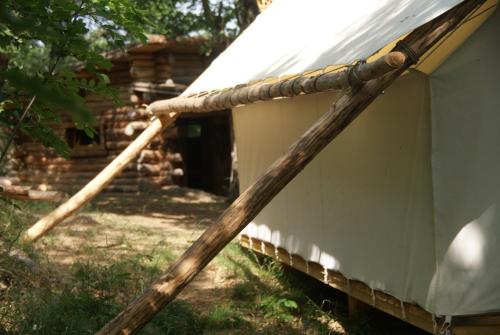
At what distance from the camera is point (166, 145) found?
14680 millimetres

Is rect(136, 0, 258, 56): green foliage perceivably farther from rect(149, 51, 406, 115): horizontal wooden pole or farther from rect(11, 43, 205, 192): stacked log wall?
rect(149, 51, 406, 115): horizontal wooden pole

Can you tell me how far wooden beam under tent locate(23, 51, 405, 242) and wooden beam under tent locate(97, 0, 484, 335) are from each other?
0.11 metres

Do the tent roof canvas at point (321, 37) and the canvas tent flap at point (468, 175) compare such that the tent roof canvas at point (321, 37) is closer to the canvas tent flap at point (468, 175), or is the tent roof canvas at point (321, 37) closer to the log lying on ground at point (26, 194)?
the canvas tent flap at point (468, 175)

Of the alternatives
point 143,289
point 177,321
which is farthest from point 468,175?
point 143,289

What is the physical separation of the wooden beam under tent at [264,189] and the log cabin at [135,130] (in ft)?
32.6

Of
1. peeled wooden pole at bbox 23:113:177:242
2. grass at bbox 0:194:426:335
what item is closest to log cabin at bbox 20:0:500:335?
grass at bbox 0:194:426:335

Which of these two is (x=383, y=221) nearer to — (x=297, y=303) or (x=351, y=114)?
(x=351, y=114)

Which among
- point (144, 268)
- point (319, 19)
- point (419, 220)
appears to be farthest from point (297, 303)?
point (319, 19)

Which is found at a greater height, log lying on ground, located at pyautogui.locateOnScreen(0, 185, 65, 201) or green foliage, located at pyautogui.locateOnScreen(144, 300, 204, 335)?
log lying on ground, located at pyautogui.locateOnScreen(0, 185, 65, 201)

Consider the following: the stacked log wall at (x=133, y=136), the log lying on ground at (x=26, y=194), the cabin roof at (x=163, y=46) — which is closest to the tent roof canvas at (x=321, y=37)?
the log lying on ground at (x=26, y=194)

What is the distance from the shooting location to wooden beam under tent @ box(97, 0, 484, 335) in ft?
10.1

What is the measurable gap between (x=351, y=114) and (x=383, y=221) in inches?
51.2

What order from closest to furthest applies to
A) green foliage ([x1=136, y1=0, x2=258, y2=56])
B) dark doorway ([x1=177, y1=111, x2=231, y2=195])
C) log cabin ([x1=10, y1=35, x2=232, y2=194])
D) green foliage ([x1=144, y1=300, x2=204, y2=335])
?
green foliage ([x1=144, y1=300, x2=204, y2=335])
green foliage ([x1=136, y1=0, x2=258, y2=56])
log cabin ([x1=10, y1=35, x2=232, y2=194])
dark doorway ([x1=177, y1=111, x2=231, y2=195])

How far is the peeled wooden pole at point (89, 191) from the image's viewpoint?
640 cm
